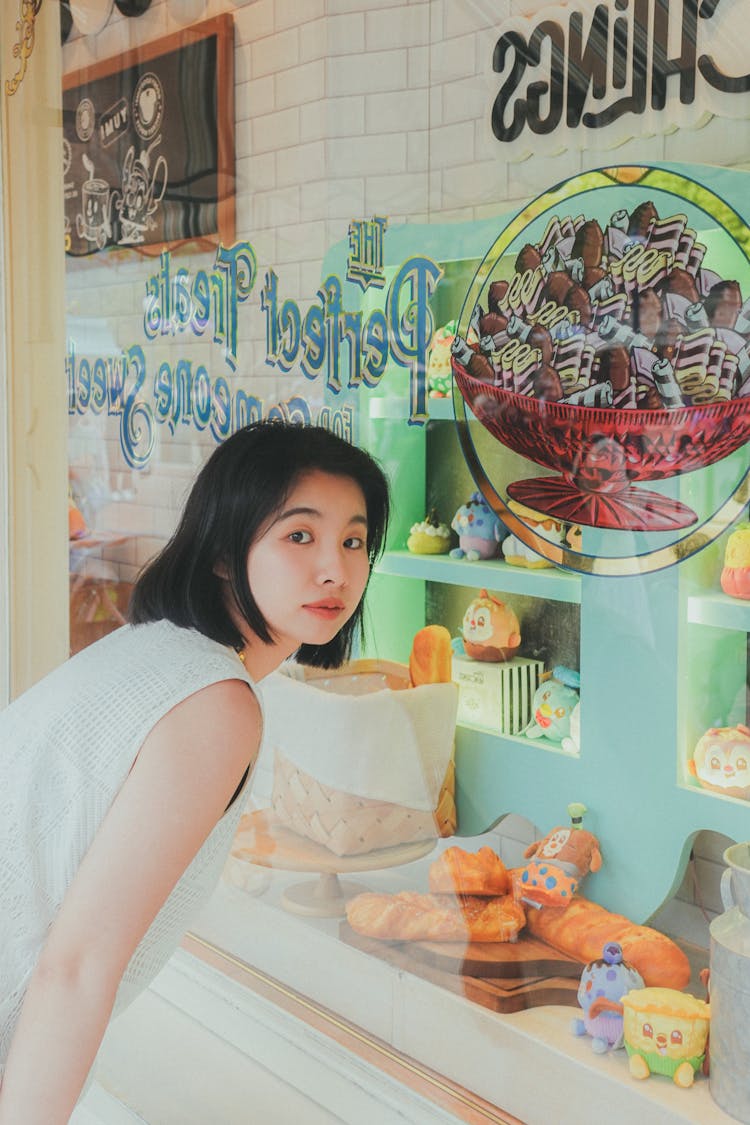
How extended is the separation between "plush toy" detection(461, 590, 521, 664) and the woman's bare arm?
0.67m

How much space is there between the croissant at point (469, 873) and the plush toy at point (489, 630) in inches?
12.2

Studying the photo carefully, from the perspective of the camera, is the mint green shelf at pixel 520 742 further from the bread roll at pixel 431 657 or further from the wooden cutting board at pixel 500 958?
the wooden cutting board at pixel 500 958

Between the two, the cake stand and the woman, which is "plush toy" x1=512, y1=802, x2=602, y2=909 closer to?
the cake stand

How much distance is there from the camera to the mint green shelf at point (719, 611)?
1538 mm

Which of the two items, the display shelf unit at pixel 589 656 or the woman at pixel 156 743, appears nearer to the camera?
the woman at pixel 156 743

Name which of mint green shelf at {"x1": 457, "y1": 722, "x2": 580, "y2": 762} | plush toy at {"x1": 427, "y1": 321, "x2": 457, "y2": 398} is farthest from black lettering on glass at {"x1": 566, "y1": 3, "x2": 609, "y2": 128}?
mint green shelf at {"x1": 457, "y1": 722, "x2": 580, "y2": 762}

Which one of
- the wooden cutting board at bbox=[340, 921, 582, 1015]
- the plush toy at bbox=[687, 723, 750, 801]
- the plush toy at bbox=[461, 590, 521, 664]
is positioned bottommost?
the wooden cutting board at bbox=[340, 921, 582, 1015]

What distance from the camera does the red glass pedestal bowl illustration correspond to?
1.54 meters

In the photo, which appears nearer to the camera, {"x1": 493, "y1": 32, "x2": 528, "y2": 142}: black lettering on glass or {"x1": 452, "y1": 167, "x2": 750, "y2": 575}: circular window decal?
{"x1": 452, "y1": 167, "x2": 750, "y2": 575}: circular window decal

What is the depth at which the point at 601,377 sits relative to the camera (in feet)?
5.43

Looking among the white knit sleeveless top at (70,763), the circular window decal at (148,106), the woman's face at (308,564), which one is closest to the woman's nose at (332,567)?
the woman's face at (308,564)

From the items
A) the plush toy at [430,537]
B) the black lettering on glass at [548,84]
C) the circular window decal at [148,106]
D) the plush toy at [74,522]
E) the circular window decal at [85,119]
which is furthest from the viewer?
the plush toy at [74,522]

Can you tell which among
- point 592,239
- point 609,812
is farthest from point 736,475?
point 609,812

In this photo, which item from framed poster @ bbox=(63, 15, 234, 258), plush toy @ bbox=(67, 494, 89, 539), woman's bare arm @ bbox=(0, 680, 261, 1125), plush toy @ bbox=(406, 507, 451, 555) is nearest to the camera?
woman's bare arm @ bbox=(0, 680, 261, 1125)
